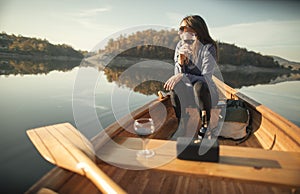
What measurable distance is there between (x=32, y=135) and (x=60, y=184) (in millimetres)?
Answer: 405

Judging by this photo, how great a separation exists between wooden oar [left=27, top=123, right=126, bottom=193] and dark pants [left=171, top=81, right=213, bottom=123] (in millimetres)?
1069

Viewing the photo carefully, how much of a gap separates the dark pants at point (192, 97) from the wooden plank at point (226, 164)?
32.1 inches

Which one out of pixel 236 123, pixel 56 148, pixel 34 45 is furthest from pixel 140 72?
pixel 56 148

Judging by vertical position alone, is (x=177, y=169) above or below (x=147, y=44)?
below

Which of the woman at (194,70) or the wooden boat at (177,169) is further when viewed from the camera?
the woman at (194,70)

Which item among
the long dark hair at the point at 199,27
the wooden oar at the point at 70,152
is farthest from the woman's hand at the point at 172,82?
the wooden oar at the point at 70,152

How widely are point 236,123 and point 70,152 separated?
6.66 ft

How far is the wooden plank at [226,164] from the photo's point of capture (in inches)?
38.6

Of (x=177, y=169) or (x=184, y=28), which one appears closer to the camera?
(x=177, y=169)

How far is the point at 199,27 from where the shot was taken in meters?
2.17

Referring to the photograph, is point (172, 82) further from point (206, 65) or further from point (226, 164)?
point (226, 164)

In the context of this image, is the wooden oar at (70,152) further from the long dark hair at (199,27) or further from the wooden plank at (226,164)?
the long dark hair at (199,27)

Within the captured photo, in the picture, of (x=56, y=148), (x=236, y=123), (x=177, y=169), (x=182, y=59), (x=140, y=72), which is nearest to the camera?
(x=177, y=169)

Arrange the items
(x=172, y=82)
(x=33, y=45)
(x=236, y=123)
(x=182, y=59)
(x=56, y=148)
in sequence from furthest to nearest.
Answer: (x=33, y=45) < (x=236, y=123) < (x=182, y=59) < (x=172, y=82) < (x=56, y=148)
